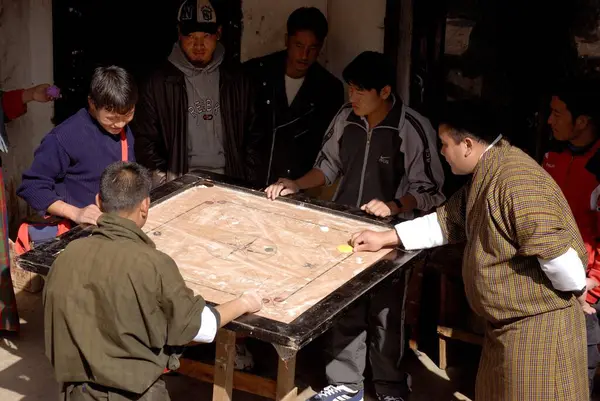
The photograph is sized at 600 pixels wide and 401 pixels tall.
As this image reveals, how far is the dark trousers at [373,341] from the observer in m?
5.10

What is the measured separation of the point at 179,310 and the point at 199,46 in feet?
8.07

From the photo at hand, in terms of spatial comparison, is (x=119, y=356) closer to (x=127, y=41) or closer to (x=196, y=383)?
(x=196, y=383)

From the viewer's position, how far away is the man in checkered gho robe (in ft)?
12.6

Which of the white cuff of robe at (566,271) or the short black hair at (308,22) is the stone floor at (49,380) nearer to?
the white cuff of robe at (566,271)

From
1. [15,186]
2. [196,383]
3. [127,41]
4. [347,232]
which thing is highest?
[127,41]

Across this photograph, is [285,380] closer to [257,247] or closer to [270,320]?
[257,247]

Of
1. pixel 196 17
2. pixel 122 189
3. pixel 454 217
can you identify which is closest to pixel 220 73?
pixel 196 17

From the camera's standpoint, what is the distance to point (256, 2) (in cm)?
668

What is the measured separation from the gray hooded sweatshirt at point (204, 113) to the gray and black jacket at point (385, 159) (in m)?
0.72

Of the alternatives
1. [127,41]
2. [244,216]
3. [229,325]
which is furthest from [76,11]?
[229,325]

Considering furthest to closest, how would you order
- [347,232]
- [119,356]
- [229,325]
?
[347,232], [229,325], [119,356]

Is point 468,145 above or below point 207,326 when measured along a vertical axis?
above

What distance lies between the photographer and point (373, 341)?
522cm

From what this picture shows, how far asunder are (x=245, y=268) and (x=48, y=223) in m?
1.67
